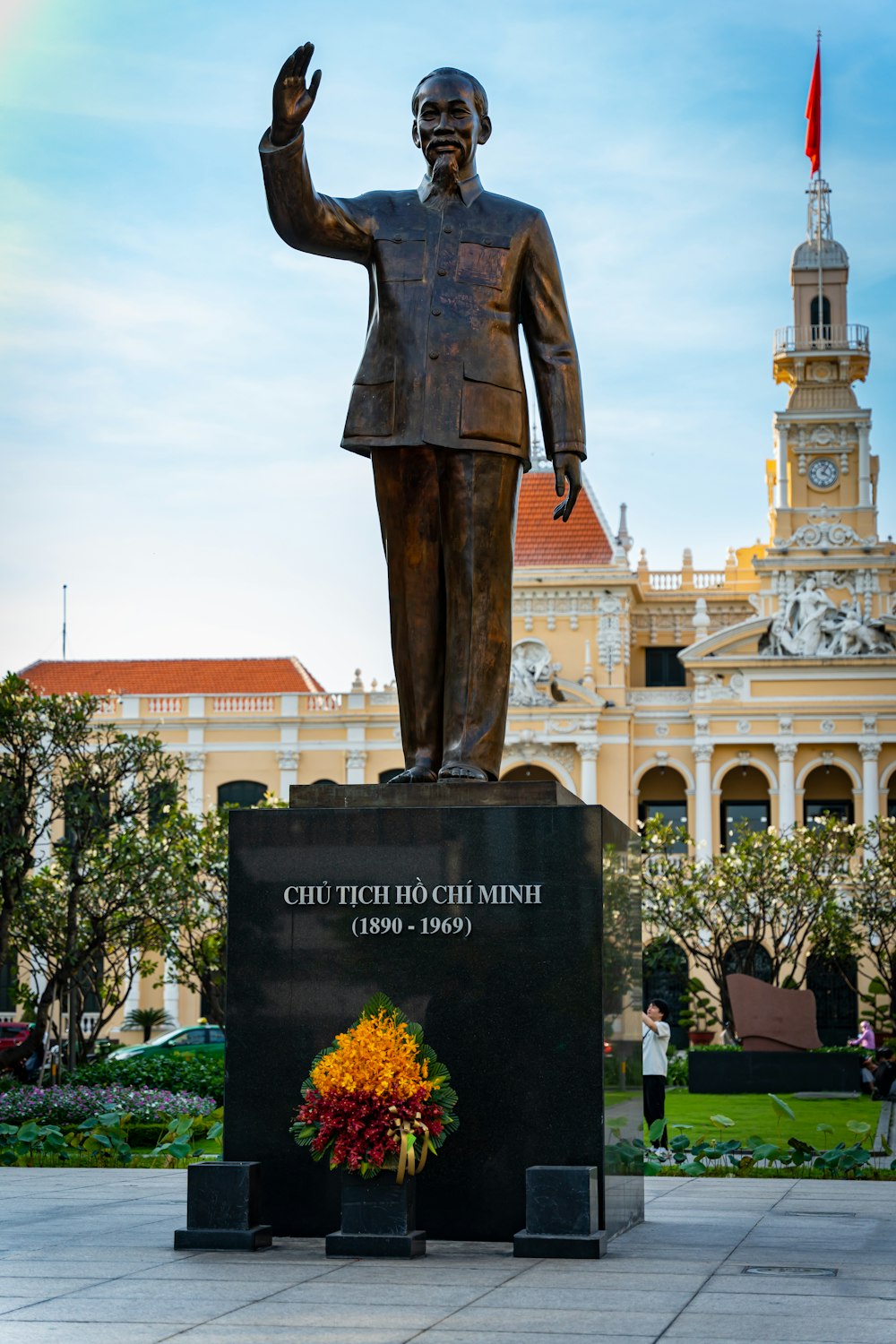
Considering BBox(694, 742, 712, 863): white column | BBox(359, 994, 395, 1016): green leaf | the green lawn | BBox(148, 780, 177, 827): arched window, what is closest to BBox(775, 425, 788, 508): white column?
BBox(694, 742, 712, 863): white column

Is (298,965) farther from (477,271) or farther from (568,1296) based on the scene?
(477,271)

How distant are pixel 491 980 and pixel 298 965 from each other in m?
0.83

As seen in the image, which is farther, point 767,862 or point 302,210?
point 767,862

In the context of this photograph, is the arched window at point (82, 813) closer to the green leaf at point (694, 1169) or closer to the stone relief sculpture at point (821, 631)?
the green leaf at point (694, 1169)

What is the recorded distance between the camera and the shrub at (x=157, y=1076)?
746 inches

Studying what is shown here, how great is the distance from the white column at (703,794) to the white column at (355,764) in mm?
9165

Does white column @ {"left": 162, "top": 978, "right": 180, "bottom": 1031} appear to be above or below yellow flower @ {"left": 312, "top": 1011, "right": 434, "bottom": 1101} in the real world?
below

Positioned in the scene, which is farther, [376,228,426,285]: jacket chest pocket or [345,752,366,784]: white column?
[345,752,366,784]: white column

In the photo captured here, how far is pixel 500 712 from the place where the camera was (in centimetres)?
831

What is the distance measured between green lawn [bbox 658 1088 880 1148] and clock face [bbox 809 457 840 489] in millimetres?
25491

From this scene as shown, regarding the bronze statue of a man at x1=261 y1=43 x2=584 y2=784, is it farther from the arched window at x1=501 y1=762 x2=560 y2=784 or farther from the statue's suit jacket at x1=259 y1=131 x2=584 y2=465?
the arched window at x1=501 y1=762 x2=560 y2=784

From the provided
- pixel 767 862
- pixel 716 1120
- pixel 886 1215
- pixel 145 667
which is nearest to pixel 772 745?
pixel 767 862

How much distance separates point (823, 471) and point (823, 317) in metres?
4.56

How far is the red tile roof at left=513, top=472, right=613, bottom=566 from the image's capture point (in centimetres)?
5106
